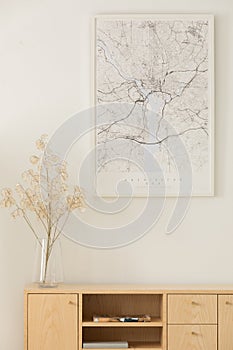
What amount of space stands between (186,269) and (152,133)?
29.6 inches

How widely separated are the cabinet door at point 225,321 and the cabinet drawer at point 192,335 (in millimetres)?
30

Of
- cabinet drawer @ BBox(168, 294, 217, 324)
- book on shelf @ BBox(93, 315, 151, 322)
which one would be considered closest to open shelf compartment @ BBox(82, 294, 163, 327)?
book on shelf @ BBox(93, 315, 151, 322)

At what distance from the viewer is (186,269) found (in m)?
4.12

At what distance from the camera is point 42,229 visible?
13.5 ft

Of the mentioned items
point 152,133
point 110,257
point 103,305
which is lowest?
point 103,305

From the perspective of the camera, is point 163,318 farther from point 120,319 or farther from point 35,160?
point 35,160

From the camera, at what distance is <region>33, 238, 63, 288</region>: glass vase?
3.93 m

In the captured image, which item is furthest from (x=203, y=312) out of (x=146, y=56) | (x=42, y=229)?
(x=146, y=56)

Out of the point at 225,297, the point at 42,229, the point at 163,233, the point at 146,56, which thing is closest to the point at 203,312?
the point at 225,297

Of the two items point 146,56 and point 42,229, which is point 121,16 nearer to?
point 146,56

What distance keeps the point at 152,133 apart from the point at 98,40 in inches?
22.6

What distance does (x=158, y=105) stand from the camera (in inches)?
163

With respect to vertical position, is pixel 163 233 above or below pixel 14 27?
below

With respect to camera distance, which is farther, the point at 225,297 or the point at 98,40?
the point at 98,40
